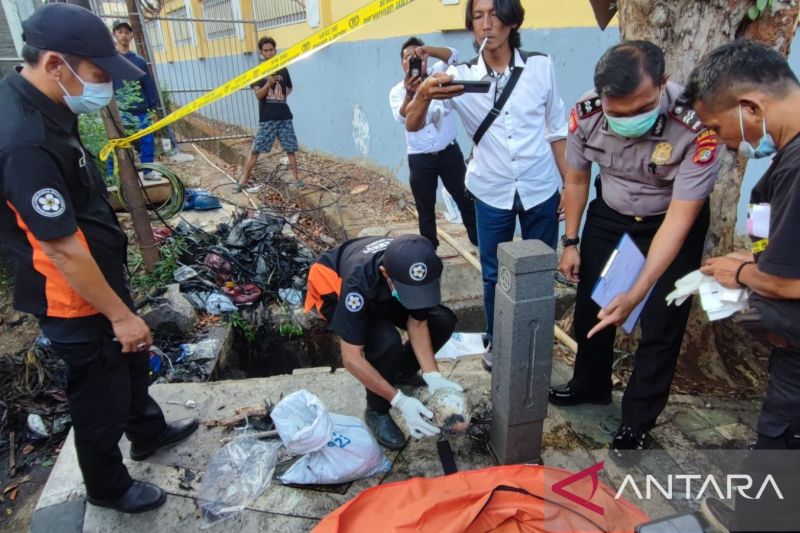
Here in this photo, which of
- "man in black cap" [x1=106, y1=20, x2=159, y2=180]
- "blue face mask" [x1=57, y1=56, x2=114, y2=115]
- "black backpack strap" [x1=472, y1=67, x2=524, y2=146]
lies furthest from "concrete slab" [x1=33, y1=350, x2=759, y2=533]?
"man in black cap" [x1=106, y1=20, x2=159, y2=180]

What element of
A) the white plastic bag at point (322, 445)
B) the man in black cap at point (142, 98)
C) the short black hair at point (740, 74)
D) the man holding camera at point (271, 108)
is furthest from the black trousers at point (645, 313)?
the man in black cap at point (142, 98)

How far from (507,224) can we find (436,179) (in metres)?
1.89

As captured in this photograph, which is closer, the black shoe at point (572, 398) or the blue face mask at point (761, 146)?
the blue face mask at point (761, 146)

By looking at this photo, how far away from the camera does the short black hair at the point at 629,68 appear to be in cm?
187

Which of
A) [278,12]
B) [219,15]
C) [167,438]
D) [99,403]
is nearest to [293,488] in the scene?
[167,438]

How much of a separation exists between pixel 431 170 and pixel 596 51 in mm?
1705

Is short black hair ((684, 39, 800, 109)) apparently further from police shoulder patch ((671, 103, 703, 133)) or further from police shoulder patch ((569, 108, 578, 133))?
police shoulder patch ((569, 108, 578, 133))

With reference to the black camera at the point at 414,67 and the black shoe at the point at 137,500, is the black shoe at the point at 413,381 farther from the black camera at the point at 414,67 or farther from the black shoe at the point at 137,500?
the black camera at the point at 414,67

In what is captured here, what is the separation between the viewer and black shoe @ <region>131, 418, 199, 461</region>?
2.49 metres

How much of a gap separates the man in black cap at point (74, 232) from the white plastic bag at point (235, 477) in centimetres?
25

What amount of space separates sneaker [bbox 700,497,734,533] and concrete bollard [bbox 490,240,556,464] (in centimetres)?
70

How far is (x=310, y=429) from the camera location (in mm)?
2195

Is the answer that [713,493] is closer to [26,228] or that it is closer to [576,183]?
[576,183]

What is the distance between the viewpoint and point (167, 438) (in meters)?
2.57
